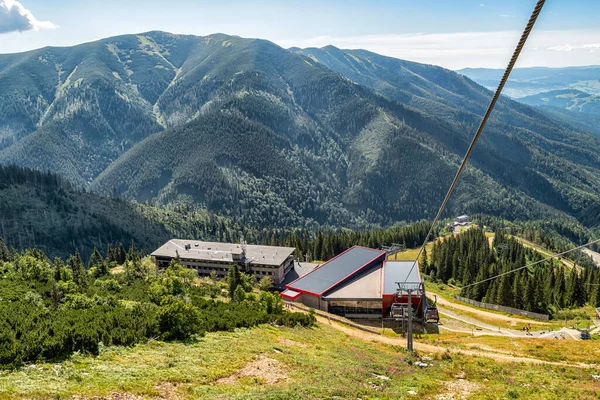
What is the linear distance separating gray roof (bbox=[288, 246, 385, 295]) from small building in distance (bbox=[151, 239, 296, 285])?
56.2 feet

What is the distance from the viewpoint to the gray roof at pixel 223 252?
120562 millimetres

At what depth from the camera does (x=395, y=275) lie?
321ft

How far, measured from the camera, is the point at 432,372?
4000 centimetres

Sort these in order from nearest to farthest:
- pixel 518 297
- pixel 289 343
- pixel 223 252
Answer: pixel 289 343, pixel 518 297, pixel 223 252

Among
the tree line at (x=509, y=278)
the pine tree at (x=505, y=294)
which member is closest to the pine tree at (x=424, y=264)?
the tree line at (x=509, y=278)

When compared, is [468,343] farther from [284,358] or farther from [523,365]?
[284,358]

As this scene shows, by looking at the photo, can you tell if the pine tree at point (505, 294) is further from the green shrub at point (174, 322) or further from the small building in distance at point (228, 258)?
the green shrub at point (174, 322)

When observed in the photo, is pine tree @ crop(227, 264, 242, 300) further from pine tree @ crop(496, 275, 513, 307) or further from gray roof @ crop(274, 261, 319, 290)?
pine tree @ crop(496, 275, 513, 307)

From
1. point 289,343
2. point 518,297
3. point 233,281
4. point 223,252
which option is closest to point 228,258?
point 223,252

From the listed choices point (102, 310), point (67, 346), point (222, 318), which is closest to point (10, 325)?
point (67, 346)

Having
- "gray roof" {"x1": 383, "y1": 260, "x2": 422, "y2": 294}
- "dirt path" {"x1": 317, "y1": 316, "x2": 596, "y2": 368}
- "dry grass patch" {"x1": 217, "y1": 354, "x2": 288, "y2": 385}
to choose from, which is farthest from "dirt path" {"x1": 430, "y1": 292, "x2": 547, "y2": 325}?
"dry grass patch" {"x1": 217, "y1": 354, "x2": 288, "y2": 385}

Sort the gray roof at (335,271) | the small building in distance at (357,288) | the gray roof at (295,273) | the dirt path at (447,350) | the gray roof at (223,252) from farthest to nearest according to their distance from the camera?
the gray roof at (223,252) → the gray roof at (295,273) → the gray roof at (335,271) → the small building in distance at (357,288) → the dirt path at (447,350)

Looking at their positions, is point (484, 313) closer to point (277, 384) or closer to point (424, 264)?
point (424, 264)

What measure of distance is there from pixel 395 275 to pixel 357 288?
10669mm
